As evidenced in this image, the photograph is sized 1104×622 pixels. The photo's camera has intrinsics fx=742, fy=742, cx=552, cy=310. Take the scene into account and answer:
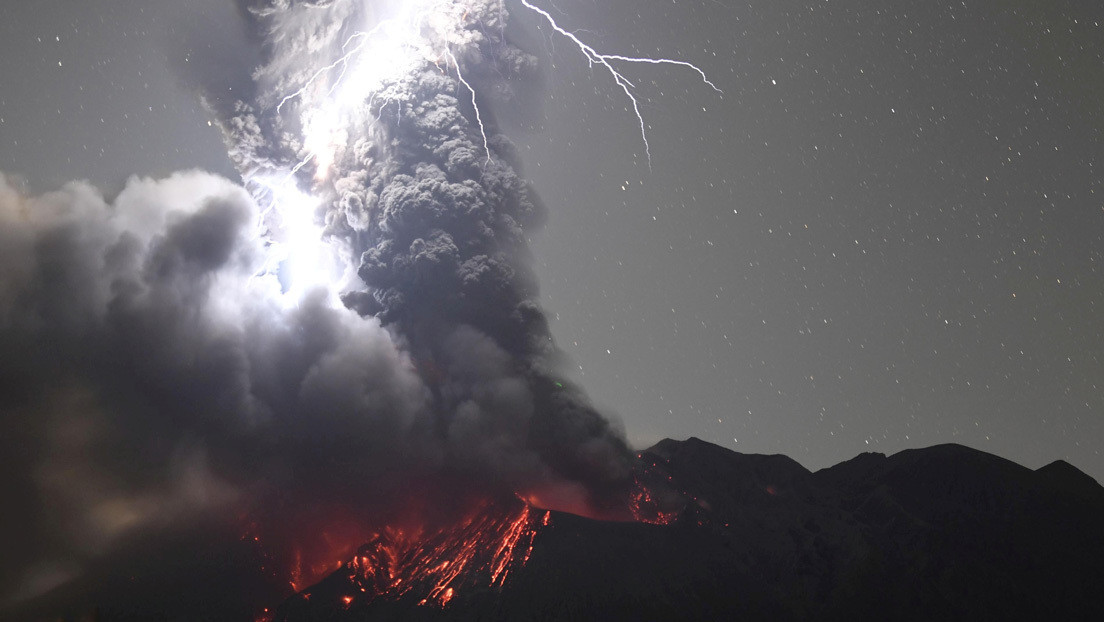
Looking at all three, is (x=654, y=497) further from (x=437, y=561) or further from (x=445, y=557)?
(x=437, y=561)

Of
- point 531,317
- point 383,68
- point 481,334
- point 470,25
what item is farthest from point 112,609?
point 470,25

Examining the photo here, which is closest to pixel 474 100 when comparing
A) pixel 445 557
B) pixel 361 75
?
pixel 361 75

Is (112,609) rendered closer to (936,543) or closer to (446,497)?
(446,497)

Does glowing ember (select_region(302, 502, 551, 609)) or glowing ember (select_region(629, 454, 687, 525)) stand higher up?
glowing ember (select_region(629, 454, 687, 525))

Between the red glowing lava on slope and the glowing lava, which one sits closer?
the red glowing lava on slope

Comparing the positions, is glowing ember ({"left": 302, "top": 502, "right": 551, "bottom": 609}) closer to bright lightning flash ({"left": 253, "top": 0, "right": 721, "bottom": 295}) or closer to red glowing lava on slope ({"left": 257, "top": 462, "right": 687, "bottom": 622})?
red glowing lava on slope ({"left": 257, "top": 462, "right": 687, "bottom": 622})

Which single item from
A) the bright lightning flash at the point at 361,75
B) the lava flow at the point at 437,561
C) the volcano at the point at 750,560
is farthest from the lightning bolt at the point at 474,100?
the volcano at the point at 750,560

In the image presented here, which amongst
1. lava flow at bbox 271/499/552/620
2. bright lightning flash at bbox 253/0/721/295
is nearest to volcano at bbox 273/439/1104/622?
lava flow at bbox 271/499/552/620

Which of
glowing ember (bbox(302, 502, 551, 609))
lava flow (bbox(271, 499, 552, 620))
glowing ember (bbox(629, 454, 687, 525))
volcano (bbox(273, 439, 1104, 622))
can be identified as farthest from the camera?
glowing ember (bbox(629, 454, 687, 525))
